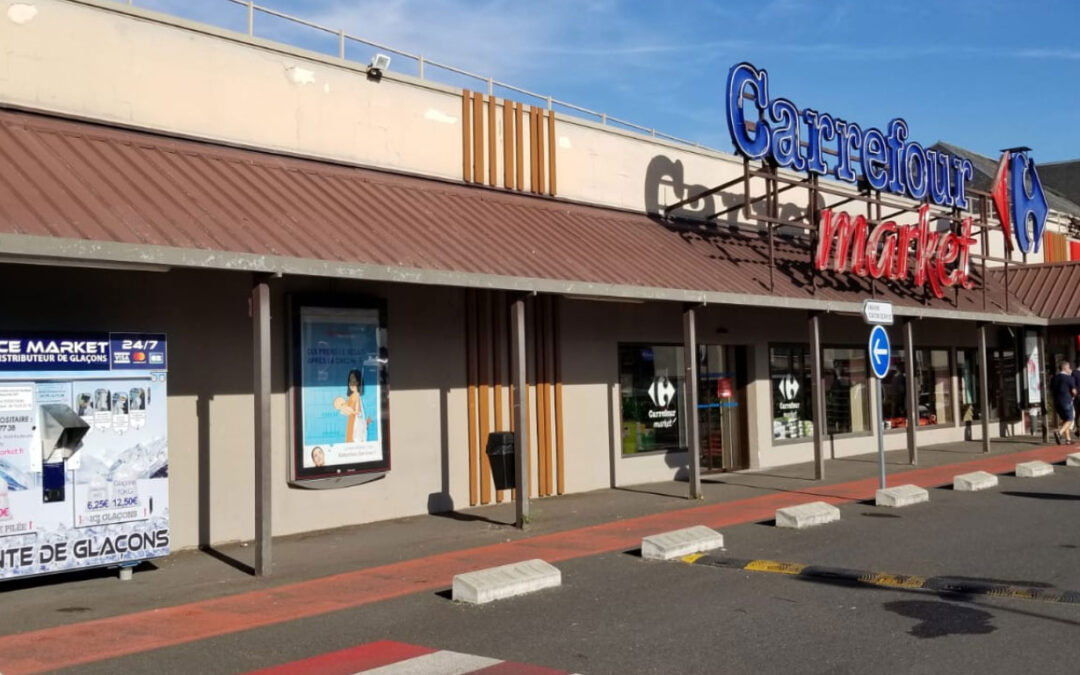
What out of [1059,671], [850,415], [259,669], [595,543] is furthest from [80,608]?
[850,415]

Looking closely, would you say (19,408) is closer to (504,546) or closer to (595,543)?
(504,546)

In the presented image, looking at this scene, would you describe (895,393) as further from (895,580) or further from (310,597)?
(310,597)

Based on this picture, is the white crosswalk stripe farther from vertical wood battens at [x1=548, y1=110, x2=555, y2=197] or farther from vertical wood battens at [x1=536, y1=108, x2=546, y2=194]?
vertical wood battens at [x1=548, y1=110, x2=555, y2=197]

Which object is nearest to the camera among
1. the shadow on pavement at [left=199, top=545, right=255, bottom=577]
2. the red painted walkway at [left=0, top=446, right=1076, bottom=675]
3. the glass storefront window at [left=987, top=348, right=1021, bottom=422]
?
the red painted walkway at [left=0, top=446, right=1076, bottom=675]

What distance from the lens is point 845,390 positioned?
22172 mm

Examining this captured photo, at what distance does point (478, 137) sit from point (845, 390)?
35.8 feet

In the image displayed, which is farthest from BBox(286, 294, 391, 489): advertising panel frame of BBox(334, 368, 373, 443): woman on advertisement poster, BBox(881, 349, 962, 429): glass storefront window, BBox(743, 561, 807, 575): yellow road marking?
BBox(881, 349, 962, 429): glass storefront window

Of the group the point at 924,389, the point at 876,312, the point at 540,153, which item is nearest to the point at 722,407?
the point at 876,312

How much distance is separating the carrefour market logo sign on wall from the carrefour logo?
1.04 metres

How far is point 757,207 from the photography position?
68.2 feet

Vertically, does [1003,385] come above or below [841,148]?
below

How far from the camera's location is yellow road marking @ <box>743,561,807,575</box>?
9.59m

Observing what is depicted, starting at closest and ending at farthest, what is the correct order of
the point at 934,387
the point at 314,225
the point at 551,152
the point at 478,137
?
the point at 314,225, the point at 478,137, the point at 551,152, the point at 934,387

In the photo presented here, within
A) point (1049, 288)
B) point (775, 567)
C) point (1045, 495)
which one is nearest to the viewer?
point (775, 567)
